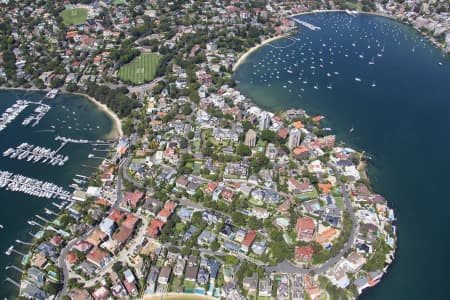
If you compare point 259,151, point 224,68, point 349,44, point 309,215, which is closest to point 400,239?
point 309,215

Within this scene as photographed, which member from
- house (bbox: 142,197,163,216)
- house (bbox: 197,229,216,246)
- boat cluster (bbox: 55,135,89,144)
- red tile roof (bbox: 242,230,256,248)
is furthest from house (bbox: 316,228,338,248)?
boat cluster (bbox: 55,135,89,144)

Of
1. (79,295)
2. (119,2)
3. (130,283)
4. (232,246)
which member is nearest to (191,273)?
(232,246)

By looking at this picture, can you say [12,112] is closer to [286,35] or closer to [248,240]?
[248,240]

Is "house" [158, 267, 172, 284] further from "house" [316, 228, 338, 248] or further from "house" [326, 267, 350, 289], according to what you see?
"house" [316, 228, 338, 248]

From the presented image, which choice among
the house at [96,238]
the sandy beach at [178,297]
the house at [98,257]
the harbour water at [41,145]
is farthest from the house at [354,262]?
the harbour water at [41,145]

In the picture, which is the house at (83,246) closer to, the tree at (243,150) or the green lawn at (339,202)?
the tree at (243,150)
